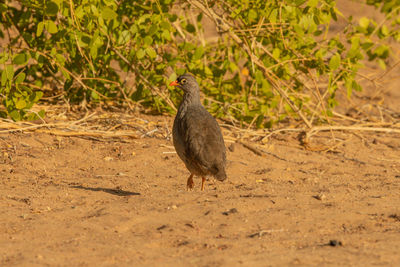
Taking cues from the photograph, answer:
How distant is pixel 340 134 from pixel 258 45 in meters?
2.05

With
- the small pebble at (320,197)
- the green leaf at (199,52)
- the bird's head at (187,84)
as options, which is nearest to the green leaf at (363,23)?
the green leaf at (199,52)

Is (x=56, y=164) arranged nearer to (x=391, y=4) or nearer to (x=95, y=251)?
(x=95, y=251)

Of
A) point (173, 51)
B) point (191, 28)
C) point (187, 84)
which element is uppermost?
point (191, 28)

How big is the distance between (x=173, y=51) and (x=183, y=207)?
15.6ft

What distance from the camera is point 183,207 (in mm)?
4977

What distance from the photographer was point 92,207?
17.0ft

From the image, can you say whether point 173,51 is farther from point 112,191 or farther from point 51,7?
point 112,191

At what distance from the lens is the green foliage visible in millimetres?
7133

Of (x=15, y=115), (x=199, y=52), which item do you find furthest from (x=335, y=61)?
(x=15, y=115)

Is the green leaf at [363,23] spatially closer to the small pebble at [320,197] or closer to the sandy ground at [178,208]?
the sandy ground at [178,208]

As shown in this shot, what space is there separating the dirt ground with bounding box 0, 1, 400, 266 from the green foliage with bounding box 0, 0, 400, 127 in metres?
0.84

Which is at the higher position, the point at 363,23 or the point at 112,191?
the point at 363,23

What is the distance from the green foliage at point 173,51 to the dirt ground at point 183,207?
2.75 feet

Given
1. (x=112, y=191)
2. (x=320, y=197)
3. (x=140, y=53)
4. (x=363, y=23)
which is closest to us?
(x=320, y=197)
